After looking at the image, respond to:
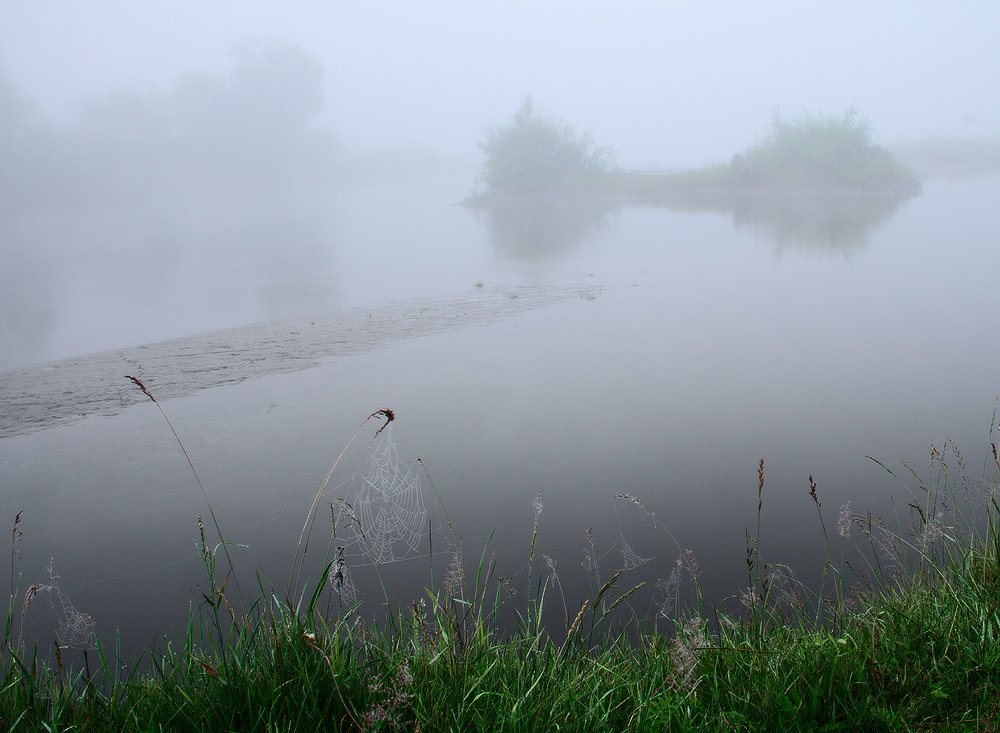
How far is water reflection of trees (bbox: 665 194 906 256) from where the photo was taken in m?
11.7

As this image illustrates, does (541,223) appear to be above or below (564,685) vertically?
above

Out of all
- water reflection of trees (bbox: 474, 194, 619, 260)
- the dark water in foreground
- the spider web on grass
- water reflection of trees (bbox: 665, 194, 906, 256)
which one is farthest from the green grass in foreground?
water reflection of trees (bbox: 474, 194, 619, 260)

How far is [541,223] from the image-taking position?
1752cm

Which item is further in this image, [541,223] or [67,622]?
[541,223]

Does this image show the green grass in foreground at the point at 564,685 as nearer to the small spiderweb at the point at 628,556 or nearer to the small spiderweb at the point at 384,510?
the small spiderweb at the point at 628,556

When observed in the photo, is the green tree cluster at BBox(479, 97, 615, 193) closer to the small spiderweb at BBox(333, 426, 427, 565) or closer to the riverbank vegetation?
the riverbank vegetation

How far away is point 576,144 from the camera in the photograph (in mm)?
26703

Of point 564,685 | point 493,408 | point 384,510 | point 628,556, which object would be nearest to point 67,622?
point 384,510

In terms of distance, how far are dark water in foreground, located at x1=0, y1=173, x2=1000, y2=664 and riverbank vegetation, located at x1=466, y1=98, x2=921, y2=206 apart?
11.1m

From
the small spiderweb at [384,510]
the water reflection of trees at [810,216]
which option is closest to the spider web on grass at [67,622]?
the small spiderweb at [384,510]

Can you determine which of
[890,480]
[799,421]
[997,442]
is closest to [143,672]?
[890,480]

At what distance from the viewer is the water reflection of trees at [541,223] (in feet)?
42.3

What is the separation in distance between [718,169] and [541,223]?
28.3ft

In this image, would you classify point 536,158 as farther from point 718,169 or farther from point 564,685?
point 564,685
